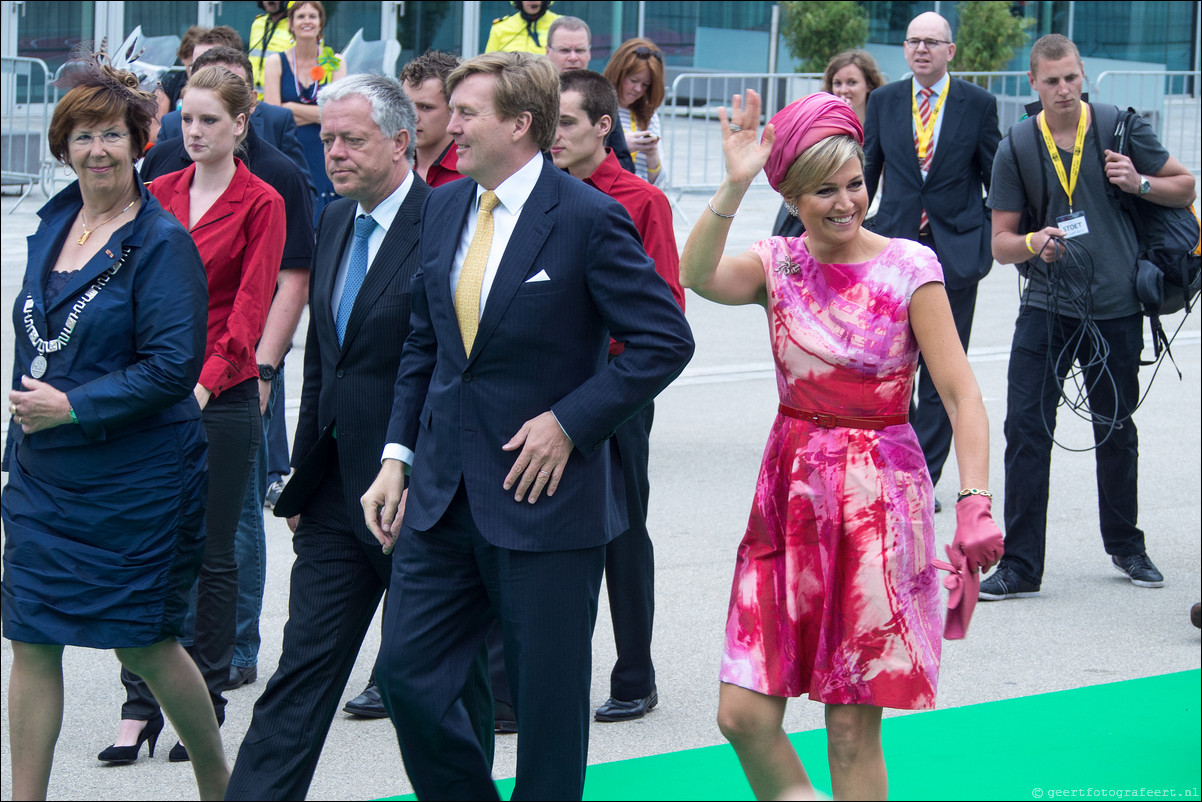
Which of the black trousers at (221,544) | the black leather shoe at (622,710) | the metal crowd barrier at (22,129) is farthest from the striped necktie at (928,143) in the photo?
the metal crowd barrier at (22,129)

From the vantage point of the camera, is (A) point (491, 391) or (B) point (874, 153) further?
(B) point (874, 153)

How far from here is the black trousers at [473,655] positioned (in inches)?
131

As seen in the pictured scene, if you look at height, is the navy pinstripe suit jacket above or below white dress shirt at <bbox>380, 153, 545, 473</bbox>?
below

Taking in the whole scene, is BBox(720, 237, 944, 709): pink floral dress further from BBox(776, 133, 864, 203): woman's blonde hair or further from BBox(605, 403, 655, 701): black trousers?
BBox(605, 403, 655, 701): black trousers

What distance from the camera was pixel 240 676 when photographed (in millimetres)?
5090

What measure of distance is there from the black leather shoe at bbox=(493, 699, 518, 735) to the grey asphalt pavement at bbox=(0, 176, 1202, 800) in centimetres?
3

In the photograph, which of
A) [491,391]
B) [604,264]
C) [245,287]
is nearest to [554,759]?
[491,391]

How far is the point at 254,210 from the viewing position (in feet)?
15.3

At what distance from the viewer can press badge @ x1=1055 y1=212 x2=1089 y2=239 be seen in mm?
5746

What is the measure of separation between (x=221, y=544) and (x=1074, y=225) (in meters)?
3.39

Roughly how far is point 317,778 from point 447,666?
121 cm

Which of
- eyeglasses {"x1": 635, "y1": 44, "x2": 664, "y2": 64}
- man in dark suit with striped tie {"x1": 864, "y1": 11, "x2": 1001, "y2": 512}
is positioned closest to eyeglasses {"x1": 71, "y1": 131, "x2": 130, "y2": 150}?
eyeglasses {"x1": 635, "y1": 44, "x2": 664, "y2": 64}

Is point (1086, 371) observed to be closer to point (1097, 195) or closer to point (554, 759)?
point (1097, 195)

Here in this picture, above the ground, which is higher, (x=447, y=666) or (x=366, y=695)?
(x=447, y=666)
